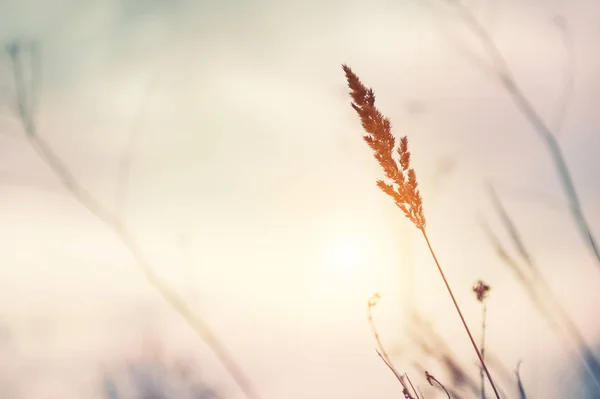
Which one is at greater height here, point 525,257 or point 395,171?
point 395,171

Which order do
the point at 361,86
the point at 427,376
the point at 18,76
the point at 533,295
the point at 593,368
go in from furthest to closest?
1. the point at 18,76
2. the point at 533,295
3. the point at 593,368
4. the point at 427,376
5. the point at 361,86

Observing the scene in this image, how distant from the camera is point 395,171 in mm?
1646

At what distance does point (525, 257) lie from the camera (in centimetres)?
228

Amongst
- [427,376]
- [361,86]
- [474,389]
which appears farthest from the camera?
[474,389]

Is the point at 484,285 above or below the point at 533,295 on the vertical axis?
above

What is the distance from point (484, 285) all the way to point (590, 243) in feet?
2.48

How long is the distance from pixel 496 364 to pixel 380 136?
149cm

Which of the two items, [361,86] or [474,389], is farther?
[474,389]

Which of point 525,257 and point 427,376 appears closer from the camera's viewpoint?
point 427,376

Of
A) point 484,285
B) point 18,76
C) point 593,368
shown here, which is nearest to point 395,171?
point 484,285

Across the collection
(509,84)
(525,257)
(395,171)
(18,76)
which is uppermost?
(18,76)

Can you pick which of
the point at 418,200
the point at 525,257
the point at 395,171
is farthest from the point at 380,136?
the point at 525,257

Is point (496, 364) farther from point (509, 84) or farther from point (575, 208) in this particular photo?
point (509, 84)

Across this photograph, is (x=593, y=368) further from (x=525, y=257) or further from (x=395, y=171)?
(x=395, y=171)
